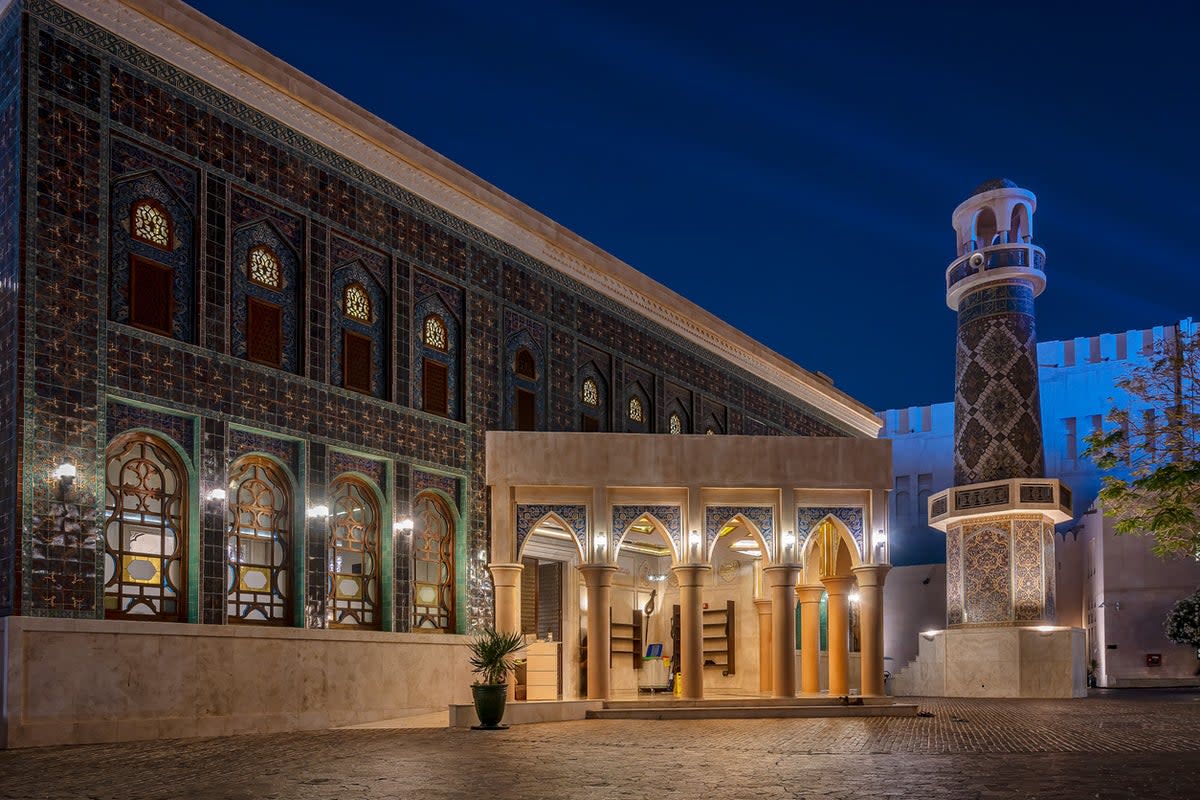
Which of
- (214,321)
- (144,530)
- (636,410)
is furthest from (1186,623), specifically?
(144,530)

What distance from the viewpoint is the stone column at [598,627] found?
62.6 ft

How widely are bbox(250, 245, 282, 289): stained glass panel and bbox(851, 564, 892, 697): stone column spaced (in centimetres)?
997

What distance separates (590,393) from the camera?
80.4 feet

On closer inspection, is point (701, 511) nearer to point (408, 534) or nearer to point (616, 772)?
point (408, 534)

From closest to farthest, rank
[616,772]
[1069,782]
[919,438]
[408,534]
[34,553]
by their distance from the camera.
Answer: [1069,782]
[616,772]
[34,553]
[408,534]
[919,438]

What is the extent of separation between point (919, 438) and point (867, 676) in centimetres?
3039

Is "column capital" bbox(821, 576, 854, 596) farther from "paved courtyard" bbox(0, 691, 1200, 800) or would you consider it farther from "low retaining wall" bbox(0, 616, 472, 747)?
"low retaining wall" bbox(0, 616, 472, 747)

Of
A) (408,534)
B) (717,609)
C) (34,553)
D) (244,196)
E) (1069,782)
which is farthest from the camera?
(717,609)

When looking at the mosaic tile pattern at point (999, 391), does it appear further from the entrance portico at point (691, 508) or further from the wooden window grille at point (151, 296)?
the wooden window grille at point (151, 296)

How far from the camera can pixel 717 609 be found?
89.2 ft

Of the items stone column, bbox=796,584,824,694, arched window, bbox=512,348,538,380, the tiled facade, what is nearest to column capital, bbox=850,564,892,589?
stone column, bbox=796,584,824,694

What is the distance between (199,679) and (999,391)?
19.1m

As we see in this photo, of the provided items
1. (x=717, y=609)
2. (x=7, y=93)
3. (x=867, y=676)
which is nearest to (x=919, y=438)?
(x=717, y=609)

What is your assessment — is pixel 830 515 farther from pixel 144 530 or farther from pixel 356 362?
pixel 144 530
